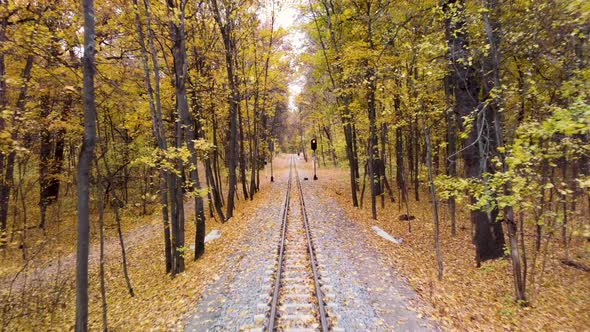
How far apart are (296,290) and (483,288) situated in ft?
16.2

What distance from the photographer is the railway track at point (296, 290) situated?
5.62 meters

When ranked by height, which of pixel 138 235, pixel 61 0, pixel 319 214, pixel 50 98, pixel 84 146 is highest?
pixel 61 0

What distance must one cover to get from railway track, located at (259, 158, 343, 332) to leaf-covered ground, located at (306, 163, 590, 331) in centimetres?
235

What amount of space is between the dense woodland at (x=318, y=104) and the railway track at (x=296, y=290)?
3.24 metres

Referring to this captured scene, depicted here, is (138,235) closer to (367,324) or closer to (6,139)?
(6,139)

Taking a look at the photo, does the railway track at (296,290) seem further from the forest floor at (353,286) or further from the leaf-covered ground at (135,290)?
the leaf-covered ground at (135,290)

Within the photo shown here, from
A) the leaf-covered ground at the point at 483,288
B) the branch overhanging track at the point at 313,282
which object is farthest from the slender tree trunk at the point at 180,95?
the leaf-covered ground at the point at 483,288

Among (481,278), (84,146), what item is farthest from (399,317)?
(84,146)

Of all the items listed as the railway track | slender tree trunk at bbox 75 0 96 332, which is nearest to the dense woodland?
slender tree trunk at bbox 75 0 96 332

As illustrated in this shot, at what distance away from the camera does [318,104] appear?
24.1 metres

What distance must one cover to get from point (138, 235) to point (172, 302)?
10774 mm

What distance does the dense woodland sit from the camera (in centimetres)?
523

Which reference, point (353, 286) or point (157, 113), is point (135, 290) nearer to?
point (157, 113)

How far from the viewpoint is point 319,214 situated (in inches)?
562
